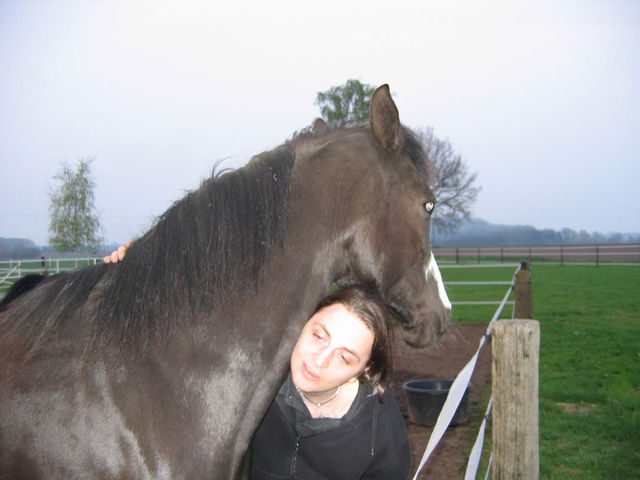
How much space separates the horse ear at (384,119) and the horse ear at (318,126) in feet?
0.86

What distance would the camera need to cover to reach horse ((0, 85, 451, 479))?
1.48m

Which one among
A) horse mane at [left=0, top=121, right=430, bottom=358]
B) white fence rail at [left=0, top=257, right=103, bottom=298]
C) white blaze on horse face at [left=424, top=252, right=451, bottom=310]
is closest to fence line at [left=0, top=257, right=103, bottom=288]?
white fence rail at [left=0, top=257, right=103, bottom=298]

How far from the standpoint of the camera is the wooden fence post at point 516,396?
7.92ft

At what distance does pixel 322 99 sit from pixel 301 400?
2130 cm

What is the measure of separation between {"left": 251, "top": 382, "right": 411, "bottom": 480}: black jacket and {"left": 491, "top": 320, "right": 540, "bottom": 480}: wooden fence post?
69cm

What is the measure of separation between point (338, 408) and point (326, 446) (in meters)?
0.17

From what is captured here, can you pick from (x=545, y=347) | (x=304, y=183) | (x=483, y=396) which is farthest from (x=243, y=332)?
(x=545, y=347)

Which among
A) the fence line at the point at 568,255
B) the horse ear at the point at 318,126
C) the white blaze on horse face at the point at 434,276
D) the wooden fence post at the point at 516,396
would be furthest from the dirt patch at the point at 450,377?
the fence line at the point at 568,255

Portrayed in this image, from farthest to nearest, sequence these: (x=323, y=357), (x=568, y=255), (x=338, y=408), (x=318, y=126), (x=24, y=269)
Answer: (x=568, y=255) → (x=24, y=269) → (x=318, y=126) → (x=338, y=408) → (x=323, y=357)

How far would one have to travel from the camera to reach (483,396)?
6.12 metres

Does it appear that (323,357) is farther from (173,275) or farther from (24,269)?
(24,269)

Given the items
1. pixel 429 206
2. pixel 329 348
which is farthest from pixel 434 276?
pixel 329 348

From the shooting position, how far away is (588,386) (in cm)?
633

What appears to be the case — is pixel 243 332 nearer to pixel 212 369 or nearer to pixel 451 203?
pixel 212 369
